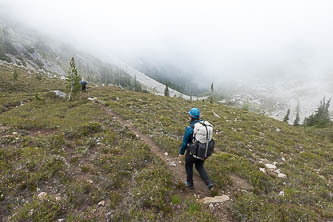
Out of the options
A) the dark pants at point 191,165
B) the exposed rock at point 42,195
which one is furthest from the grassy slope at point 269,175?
the exposed rock at point 42,195

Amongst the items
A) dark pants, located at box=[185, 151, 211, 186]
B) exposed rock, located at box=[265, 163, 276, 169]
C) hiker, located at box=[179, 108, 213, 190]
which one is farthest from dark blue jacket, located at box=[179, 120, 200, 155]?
exposed rock, located at box=[265, 163, 276, 169]

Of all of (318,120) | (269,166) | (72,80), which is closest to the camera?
(269,166)

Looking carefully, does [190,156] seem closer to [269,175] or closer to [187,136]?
[187,136]

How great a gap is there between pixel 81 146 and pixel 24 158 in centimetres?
276

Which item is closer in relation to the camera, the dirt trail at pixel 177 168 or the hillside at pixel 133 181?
the hillside at pixel 133 181

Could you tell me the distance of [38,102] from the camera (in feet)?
66.9

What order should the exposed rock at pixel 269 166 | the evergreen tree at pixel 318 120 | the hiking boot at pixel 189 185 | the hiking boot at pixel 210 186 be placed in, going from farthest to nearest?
the evergreen tree at pixel 318 120, the exposed rock at pixel 269 166, the hiking boot at pixel 189 185, the hiking boot at pixel 210 186

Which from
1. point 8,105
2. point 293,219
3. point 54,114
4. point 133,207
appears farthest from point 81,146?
point 8,105

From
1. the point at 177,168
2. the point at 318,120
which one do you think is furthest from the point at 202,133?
the point at 318,120

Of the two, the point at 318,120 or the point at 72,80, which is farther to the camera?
the point at 318,120

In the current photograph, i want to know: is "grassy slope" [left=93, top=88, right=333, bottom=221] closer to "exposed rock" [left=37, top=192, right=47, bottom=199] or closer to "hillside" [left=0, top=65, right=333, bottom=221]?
"hillside" [left=0, top=65, right=333, bottom=221]

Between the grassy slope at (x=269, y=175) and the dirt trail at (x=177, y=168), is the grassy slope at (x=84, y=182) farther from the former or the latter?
the grassy slope at (x=269, y=175)

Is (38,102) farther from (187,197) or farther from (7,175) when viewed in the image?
(187,197)

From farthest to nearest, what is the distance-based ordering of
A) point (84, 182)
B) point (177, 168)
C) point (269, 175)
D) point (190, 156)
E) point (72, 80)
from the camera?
point (72, 80) < point (269, 175) < point (177, 168) < point (190, 156) < point (84, 182)
